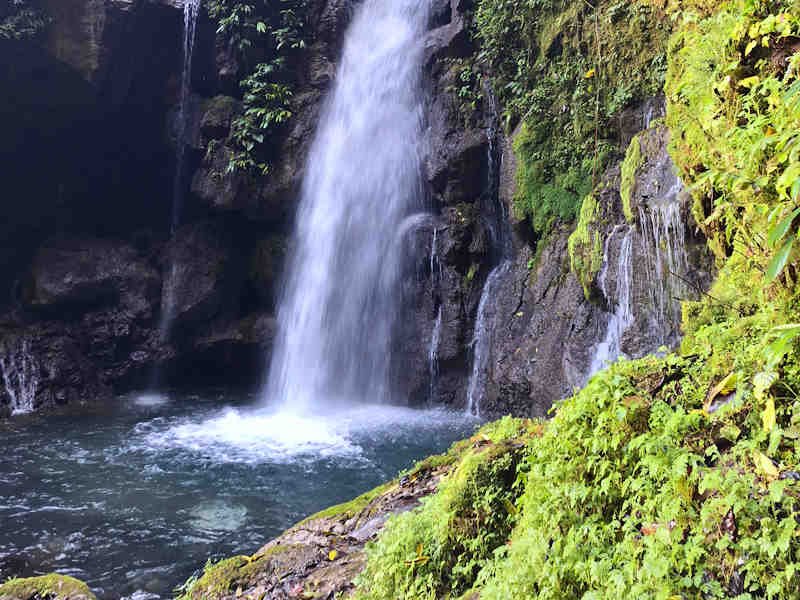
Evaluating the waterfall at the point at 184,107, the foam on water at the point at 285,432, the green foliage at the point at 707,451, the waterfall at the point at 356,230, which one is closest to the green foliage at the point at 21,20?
the waterfall at the point at 184,107

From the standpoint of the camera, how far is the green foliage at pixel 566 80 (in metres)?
8.55

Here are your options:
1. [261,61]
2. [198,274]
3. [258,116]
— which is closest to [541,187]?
[258,116]

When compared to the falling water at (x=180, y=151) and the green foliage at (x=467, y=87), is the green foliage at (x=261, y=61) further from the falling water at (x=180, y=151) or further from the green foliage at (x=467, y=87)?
the green foliage at (x=467, y=87)

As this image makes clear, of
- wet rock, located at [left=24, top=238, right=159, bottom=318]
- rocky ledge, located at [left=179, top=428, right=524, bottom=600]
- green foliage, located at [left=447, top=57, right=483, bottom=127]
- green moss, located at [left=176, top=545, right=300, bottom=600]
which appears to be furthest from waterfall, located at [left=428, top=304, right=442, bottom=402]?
wet rock, located at [left=24, top=238, right=159, bottom=318]

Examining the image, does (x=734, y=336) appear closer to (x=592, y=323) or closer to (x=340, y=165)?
(x=592, y=323)

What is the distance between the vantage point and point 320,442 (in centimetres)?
923

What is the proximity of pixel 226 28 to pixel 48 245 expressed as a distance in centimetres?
733

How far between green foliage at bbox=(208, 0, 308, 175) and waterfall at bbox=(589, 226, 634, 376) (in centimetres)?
919

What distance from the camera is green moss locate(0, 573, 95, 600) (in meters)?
3.97

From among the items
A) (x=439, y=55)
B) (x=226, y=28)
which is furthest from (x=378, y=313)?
(x=226, y=28)

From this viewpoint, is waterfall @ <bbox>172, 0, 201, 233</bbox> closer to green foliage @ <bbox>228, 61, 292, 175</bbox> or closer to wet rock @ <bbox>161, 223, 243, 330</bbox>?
wet rock @ <bbox>161, 223, 243, 330</bbox>

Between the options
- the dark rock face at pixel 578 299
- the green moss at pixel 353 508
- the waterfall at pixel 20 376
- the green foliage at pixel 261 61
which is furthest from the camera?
the green foliage at pixel 261 61

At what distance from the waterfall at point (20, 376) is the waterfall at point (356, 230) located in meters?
5.35

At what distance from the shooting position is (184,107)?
14445 mm
